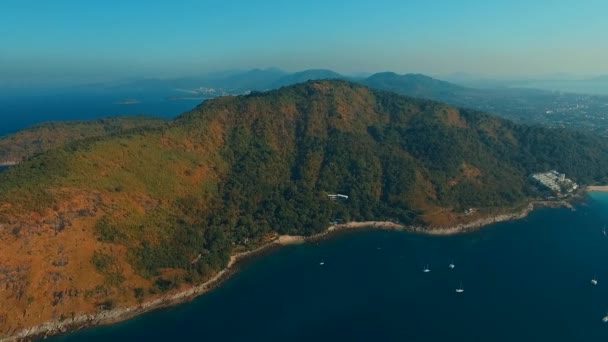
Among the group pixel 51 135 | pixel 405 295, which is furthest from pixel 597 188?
pixel 51 135

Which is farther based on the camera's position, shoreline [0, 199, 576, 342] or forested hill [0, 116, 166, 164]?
forested hill [0, 116, 166, 164]

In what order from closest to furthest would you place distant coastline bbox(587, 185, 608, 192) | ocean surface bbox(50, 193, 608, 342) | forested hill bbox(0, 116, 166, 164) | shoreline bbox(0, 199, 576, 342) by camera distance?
1. ocean surface bbox(50, 193, 608, 342)
2. shoreline bbox(0, 199, 576, 342)
3. distant coastline bbox(587, 185, 608, 192)
4. forested hill bbox(0, 116, 166, 164)

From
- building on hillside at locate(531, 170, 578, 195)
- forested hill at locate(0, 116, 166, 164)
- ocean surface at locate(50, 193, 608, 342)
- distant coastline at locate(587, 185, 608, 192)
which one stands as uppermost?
forested hill at locate(0, 116, 166, 164)

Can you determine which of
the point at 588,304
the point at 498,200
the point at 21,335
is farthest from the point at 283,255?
the point at 498,200

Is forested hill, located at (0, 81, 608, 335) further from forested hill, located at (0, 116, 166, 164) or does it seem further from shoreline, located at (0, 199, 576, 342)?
forested hill, located at (0, 116, 166, 164)

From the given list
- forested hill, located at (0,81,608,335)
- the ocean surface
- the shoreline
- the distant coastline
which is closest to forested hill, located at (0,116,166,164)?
forested hill, located at (0,81,608,335)

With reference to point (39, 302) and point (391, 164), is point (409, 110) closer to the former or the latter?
point (391, 164)
